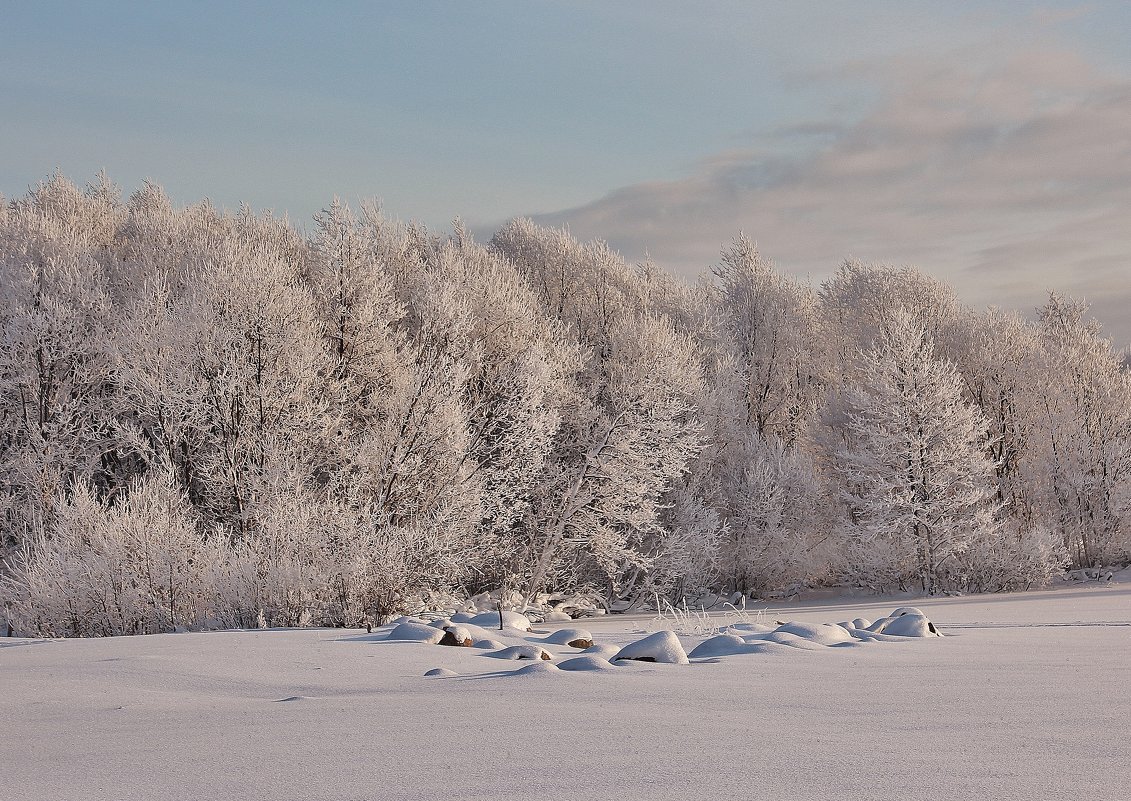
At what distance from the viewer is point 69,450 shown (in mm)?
22422

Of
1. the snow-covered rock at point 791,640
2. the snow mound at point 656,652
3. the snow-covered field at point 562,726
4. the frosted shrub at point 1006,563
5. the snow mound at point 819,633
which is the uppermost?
the snow-covered field at point 562,726

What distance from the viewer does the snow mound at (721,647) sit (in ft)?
26.0

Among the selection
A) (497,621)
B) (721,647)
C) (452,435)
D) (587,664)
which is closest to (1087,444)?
(452,435)

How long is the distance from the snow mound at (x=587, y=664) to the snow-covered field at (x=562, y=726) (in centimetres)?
21

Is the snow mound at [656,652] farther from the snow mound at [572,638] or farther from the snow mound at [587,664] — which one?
the snow mound at [572,638]

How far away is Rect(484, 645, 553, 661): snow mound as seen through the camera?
8.27 m

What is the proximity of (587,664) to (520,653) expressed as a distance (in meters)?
1.84

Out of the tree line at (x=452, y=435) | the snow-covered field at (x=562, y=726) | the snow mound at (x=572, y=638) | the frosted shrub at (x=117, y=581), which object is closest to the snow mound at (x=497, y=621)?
the snow mound at (x=572, y=638)

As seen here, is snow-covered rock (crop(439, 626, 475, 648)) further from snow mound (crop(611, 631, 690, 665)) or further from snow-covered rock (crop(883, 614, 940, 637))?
snow-covered rock (crop(883, 614, 940, 637))

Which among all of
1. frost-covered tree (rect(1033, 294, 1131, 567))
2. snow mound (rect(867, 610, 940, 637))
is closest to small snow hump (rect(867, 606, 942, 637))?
snow mound (rect(867, 610, 940, 637))

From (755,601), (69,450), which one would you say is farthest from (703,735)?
(755,601)

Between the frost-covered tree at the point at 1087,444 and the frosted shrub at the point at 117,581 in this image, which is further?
the frost-covered tree at the point at 1087,444

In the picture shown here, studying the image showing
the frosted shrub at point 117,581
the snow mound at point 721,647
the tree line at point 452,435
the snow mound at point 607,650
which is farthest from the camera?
the tree line at point 452,435

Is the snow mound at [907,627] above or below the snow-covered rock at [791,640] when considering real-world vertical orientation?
below
